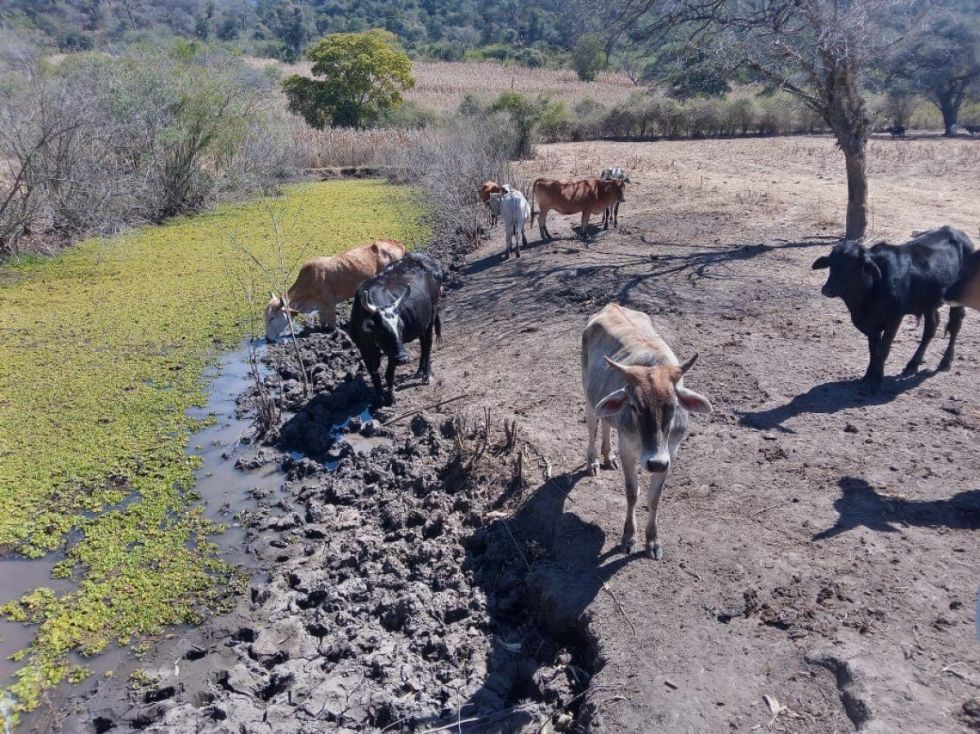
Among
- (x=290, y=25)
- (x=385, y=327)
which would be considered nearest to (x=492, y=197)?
(x=385, y=327)

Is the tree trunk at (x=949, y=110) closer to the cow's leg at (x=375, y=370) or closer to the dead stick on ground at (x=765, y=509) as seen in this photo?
the cow's leg at (x=375, y=370)

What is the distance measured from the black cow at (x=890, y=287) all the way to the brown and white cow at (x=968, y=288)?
0.42 meters


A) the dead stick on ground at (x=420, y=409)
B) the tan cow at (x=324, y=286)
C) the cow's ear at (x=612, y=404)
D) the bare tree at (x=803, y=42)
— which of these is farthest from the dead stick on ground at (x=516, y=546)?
the bare tree at (x=803, y=42)

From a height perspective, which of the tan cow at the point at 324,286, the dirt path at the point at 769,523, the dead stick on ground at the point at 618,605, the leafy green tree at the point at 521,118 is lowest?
the dead stick on ground at the point at 618,605

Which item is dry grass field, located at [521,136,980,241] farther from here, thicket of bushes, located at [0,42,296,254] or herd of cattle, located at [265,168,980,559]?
thicket of bushes, located at [0,42,296,254]

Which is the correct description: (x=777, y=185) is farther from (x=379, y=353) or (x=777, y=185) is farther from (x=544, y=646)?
(x=544, y=646)

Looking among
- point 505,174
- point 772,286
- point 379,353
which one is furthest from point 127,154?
point 772,286

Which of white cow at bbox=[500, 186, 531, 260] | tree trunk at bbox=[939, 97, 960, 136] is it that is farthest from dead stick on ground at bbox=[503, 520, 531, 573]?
tree trunk at bbox=[939, 97, 960, 136]

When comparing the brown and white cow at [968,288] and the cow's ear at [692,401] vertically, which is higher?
the brown and white cow at [968,288]

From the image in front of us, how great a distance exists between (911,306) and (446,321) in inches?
237

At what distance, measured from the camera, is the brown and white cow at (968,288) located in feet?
21.1

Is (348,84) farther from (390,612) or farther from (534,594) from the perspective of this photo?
(534,594)

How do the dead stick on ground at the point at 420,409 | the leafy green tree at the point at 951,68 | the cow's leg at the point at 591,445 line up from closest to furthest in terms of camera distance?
1. the cow's leg at the point at 591,445
2. the dead stick on ground at the point at 420,409
3. the leafy green tree at the point at 951,68

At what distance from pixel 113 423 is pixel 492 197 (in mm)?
9356
